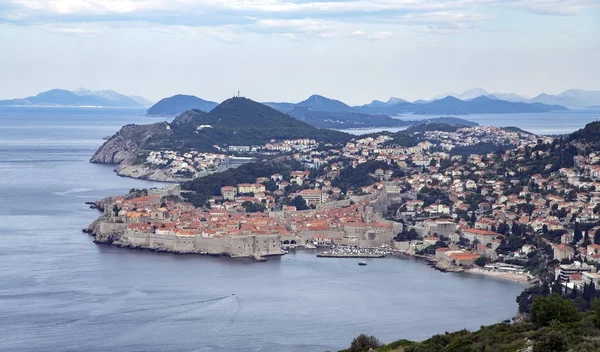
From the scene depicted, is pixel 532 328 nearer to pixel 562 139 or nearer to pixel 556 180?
pixel 556 180

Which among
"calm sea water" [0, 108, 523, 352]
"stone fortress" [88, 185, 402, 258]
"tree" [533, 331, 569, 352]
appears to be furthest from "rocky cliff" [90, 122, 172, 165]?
"tree" [533, 331, 569, 352]

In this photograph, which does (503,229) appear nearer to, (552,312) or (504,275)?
(504,275)

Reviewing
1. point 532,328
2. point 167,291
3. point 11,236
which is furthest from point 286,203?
point 532,328

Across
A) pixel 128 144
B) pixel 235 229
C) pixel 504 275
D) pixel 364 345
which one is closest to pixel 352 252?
pixel 235 229

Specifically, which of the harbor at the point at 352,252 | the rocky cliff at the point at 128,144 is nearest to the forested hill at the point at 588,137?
the harbor at the point at 352,252

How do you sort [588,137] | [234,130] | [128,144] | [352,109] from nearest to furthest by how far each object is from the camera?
[588,137] → [128,144] → [234,130] → [352,109]
